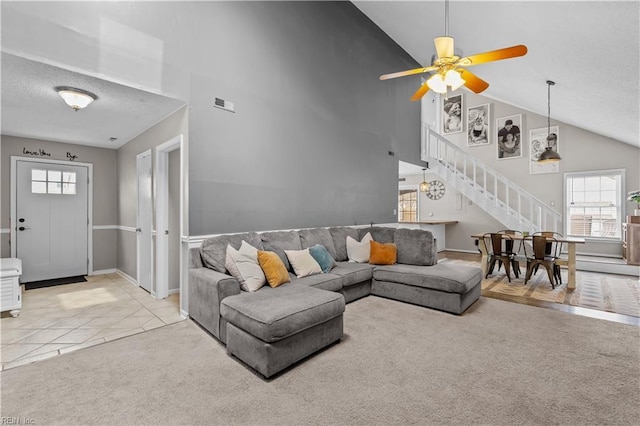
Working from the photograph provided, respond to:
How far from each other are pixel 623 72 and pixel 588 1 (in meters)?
1.35

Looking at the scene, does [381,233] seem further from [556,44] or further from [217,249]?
[556,44]

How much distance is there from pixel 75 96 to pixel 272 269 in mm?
2717

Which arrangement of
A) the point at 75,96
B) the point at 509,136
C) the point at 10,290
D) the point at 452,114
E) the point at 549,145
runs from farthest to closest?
1. the point at 452,114
2. the point at 509,136
3. the point at 549,145
4. the point at 10,290
5. the point at 75,96

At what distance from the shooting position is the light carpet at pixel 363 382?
1813 mm

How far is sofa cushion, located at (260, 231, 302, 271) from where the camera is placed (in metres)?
3.72

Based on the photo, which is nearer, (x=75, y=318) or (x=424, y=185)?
(x=75, y=318)

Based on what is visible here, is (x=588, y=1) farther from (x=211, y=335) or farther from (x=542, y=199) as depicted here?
(x=542, y=199)

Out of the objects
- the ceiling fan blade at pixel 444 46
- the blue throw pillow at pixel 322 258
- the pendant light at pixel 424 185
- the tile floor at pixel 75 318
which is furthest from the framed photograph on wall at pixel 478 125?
the tile floor at pixel 75 318

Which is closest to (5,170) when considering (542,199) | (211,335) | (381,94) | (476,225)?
(211,335)

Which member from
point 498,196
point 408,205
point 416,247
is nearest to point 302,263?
point 416,247

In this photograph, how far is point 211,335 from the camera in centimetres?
296

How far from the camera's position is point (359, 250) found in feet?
14.9

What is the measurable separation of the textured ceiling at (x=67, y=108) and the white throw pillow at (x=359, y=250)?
2995mm

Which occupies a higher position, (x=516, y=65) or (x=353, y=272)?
(x=516, y=65)
